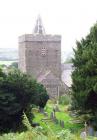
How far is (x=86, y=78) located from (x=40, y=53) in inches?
1286

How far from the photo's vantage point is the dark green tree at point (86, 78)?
2502 cm

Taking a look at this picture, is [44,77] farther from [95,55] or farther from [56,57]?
[95,55]

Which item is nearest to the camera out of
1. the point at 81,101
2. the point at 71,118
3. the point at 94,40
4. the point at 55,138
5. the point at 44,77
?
the point at 55,138

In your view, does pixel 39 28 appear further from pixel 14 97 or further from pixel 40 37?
pixel 14 97

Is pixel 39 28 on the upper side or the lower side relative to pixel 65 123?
upper

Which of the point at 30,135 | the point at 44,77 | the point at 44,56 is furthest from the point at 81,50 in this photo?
the point at 44,56

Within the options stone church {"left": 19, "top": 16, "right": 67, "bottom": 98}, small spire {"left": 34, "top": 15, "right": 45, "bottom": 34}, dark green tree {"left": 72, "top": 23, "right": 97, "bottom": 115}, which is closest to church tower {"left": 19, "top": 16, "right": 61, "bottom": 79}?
stone church {"left": 19, "top": 16, "right": 67, "bottom": 98}

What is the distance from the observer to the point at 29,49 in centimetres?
5756

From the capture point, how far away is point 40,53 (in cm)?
5769

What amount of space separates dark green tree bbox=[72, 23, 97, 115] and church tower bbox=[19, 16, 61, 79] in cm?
2993

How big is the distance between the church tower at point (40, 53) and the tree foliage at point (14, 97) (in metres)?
28.2

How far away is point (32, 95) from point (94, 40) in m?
6.05

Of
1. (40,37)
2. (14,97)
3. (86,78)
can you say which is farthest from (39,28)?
(86,78)

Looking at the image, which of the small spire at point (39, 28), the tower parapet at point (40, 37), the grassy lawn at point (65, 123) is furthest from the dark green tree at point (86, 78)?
the small spire at point (39, 28)
